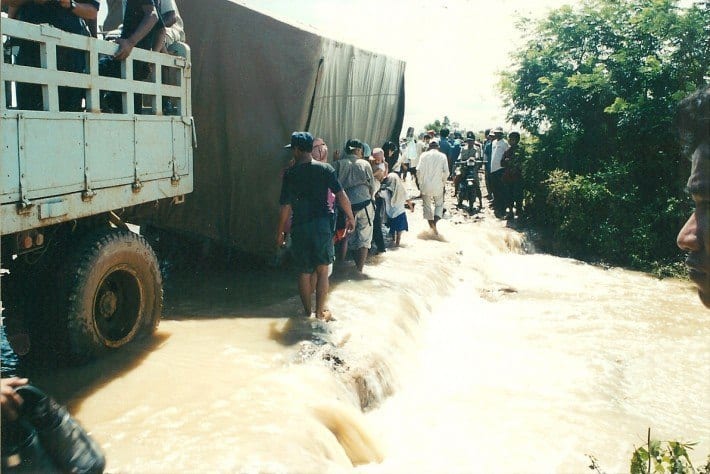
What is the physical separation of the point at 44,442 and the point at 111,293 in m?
2.08

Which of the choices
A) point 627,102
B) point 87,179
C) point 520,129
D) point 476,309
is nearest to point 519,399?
point 476,309

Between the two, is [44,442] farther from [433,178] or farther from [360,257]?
[433,178]

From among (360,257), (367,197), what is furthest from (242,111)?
(360,257)

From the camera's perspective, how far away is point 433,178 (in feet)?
41.4

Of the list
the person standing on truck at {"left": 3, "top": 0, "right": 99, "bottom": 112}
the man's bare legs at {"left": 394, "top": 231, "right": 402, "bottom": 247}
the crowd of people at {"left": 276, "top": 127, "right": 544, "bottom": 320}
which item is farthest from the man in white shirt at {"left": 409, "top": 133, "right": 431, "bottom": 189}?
the person standing on truck at {"left": 3, "top": 0, "right": 99, "bottom": 112}

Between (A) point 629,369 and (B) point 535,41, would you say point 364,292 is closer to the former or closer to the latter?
(A) point 629,369

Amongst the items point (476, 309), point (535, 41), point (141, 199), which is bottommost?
point (476, 309)

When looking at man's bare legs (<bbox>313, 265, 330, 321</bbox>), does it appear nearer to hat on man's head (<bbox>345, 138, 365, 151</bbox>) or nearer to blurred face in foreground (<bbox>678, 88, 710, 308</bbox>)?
hat on man's head (<bbox>345, 138, 365, 151</bbox>)

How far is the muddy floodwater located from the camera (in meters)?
4.44

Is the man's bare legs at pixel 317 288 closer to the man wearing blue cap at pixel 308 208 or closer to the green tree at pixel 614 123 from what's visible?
the man wearing blue cap at pixel 308 208

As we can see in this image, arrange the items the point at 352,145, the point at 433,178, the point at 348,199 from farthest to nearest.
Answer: the point at 433,178
the point at 352,145
the point at 348,199

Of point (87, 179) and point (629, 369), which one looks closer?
point (87, 179)

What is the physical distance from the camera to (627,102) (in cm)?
1340

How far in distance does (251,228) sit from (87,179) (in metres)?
3.33
